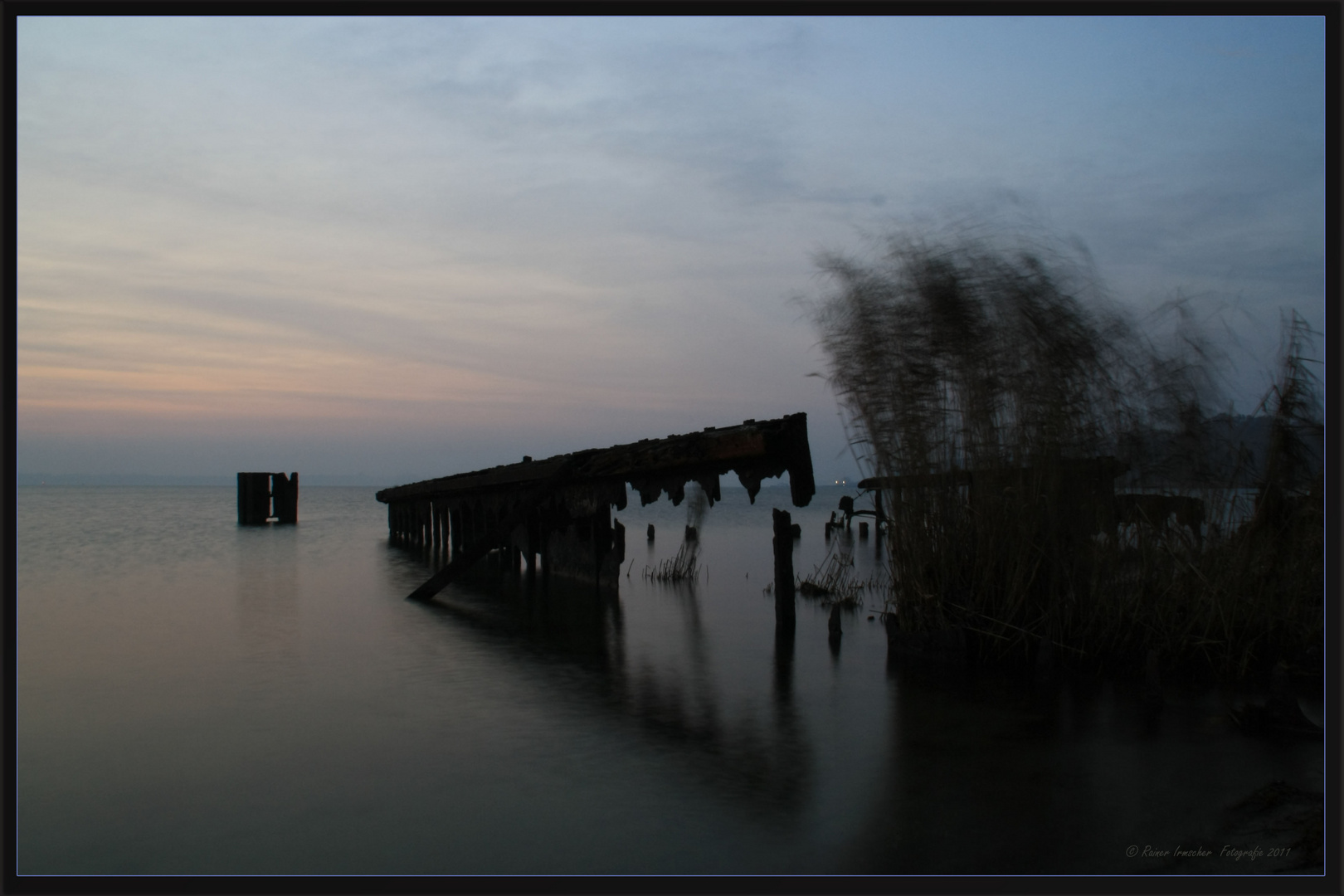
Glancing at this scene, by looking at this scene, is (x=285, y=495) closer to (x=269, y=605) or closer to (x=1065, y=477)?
(x=269, y=605)

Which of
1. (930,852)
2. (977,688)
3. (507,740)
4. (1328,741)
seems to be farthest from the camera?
(977,688)

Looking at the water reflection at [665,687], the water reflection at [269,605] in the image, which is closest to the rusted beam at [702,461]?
the water reflection at [665,687]

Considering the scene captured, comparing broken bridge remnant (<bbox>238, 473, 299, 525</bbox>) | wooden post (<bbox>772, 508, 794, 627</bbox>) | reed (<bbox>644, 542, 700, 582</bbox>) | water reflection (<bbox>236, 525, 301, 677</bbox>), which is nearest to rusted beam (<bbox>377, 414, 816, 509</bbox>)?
wooden post (<bbox>772, 508, 794, 627</bbox>)

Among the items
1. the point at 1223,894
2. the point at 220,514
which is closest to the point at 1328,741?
the point at 1223,894

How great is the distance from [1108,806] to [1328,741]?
4.03 feet

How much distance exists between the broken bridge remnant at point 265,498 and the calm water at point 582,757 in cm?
2461

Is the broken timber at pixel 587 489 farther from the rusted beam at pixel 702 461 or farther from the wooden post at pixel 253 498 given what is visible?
the wooden post at pixel 253 498

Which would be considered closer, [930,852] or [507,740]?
[930,852]

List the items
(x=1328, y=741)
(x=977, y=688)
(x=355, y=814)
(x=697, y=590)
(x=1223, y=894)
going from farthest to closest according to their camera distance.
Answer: (x=697, y=590)
(x=977, y=688)
(x=355, y=814)
(x=1328, y=741)
(x=1223, y=894)

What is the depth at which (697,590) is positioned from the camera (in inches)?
543

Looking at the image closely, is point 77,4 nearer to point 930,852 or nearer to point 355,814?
point 355,814

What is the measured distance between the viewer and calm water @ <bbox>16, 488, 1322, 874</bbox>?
4105mm

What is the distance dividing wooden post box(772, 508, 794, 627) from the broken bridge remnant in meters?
27.0

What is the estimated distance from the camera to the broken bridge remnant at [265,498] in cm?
3344
